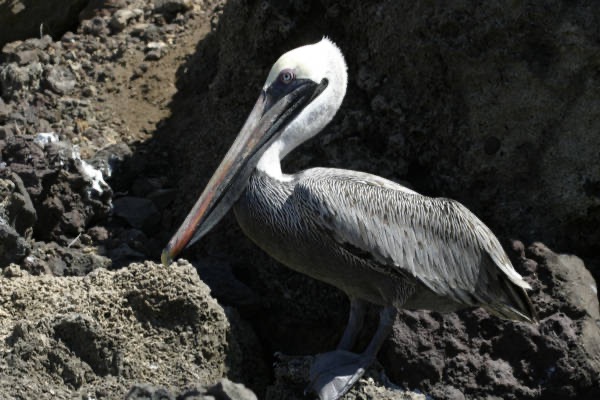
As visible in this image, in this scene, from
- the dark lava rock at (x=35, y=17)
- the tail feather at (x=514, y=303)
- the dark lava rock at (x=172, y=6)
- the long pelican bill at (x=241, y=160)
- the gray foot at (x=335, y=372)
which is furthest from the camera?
the dark lava rock at (x=172, y=6)

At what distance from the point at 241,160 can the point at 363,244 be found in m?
0.84

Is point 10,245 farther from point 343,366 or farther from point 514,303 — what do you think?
point 514,303

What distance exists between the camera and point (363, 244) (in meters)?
5.71

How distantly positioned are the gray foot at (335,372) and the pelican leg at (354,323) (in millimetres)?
154

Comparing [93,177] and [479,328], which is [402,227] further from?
[93,177]

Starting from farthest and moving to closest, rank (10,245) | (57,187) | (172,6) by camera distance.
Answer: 1. (172,6)
2. (57,187)
3. (10,245)

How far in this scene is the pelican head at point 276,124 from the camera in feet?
19.8

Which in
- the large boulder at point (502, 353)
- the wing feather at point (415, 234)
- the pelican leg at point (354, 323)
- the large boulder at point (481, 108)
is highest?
the large boulder at point (481, 108)

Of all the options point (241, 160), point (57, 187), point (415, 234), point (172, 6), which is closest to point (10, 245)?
point (57, 187)

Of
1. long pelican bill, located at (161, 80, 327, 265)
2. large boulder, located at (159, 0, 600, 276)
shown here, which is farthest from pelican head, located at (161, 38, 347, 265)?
large boulder, located at (159, 0, 600, 276)

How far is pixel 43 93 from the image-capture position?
843 centimetres

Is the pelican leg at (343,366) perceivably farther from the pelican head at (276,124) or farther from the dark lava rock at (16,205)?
the dark lava rock at (16,205)

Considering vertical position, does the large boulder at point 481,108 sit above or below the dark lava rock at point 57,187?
above

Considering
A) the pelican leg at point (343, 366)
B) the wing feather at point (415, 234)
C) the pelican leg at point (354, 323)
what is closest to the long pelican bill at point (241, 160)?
the wing feather at point (415, 234)
